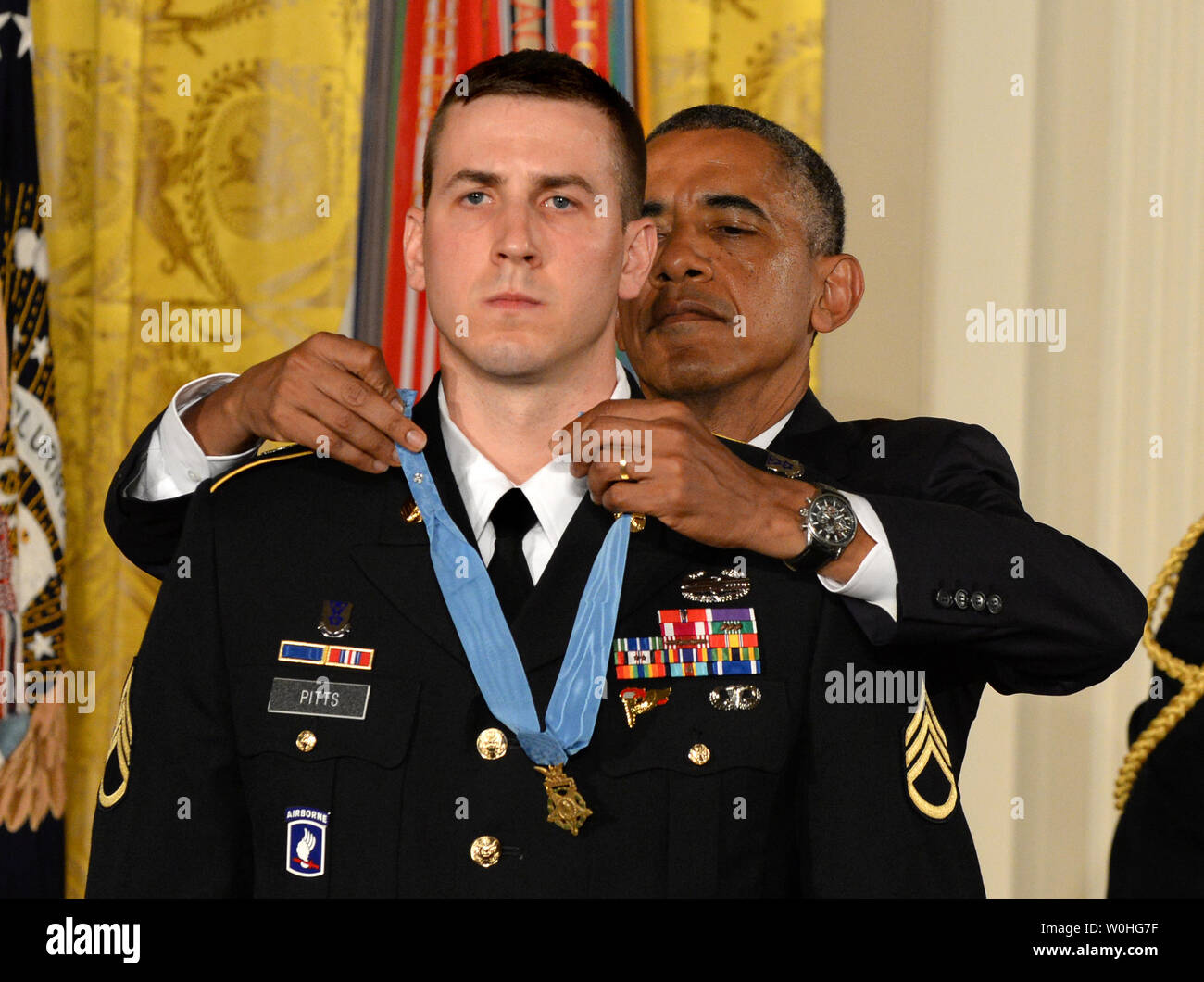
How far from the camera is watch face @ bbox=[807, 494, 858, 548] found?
1.66 m

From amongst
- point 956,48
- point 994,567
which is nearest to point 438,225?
point 994,567

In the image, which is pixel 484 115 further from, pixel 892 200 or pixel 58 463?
pixel 892 200

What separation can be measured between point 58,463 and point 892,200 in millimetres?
1886

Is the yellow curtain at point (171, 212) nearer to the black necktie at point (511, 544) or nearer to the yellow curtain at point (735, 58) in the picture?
the yellow curtain at point (735, 58)

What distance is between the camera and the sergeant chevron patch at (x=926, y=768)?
1660 millimetres

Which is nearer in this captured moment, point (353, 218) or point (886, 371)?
point (353, 218)

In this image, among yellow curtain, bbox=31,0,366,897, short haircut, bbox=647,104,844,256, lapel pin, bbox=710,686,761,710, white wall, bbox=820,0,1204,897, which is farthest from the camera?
white wall, bbox=820,0,1204,897

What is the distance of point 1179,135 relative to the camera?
3176mm

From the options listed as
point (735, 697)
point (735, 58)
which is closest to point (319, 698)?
point (735, 697)

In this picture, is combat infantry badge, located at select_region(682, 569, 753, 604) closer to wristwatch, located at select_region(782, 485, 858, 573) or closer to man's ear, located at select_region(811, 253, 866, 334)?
wristwatch, located at select_region(782, 485, 858, 573)

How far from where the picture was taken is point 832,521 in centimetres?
168

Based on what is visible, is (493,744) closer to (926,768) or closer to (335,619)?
(335,619)

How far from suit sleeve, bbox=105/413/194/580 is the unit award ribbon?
53 centimetres

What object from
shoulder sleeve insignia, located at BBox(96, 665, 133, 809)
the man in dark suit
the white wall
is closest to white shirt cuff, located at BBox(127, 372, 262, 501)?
the man in dark suit
